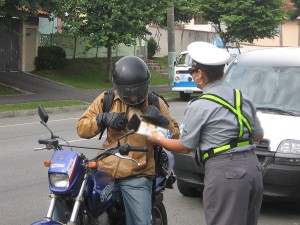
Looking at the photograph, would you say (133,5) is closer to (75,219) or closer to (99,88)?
(99,88)

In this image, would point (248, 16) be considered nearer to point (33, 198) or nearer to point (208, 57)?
point (33, 198)

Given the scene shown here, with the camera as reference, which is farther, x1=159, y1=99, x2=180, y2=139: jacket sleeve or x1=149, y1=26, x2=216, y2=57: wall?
x1=149, y1=26, x2=216, y2=57: wall

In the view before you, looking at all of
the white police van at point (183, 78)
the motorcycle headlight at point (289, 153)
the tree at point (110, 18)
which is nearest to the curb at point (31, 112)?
the white police van at point (183, 78)

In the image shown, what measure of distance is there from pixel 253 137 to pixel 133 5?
830 inches

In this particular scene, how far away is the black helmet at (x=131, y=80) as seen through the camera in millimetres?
3812

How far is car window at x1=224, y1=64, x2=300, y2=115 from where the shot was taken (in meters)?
6.83

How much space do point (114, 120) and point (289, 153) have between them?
280cm

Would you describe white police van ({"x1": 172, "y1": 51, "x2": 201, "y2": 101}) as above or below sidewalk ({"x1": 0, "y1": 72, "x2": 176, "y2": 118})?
above

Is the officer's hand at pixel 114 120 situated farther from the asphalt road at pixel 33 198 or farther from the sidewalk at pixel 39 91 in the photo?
the sidewalk at pixel 39 91

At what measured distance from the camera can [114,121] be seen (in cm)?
369

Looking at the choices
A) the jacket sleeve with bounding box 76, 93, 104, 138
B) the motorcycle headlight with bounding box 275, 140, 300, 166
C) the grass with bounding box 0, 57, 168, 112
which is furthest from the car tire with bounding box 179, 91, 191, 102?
the jacket sleeve with bounding box 76, 93, 104, 138

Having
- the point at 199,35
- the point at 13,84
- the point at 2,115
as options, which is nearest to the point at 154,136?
the point at 2,115

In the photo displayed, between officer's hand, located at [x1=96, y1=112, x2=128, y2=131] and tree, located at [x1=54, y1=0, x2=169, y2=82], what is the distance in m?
20.1

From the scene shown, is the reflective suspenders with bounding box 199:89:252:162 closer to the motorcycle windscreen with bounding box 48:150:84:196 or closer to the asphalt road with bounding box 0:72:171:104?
the motorcycle windscreen with bounding box 48:150:84:196
